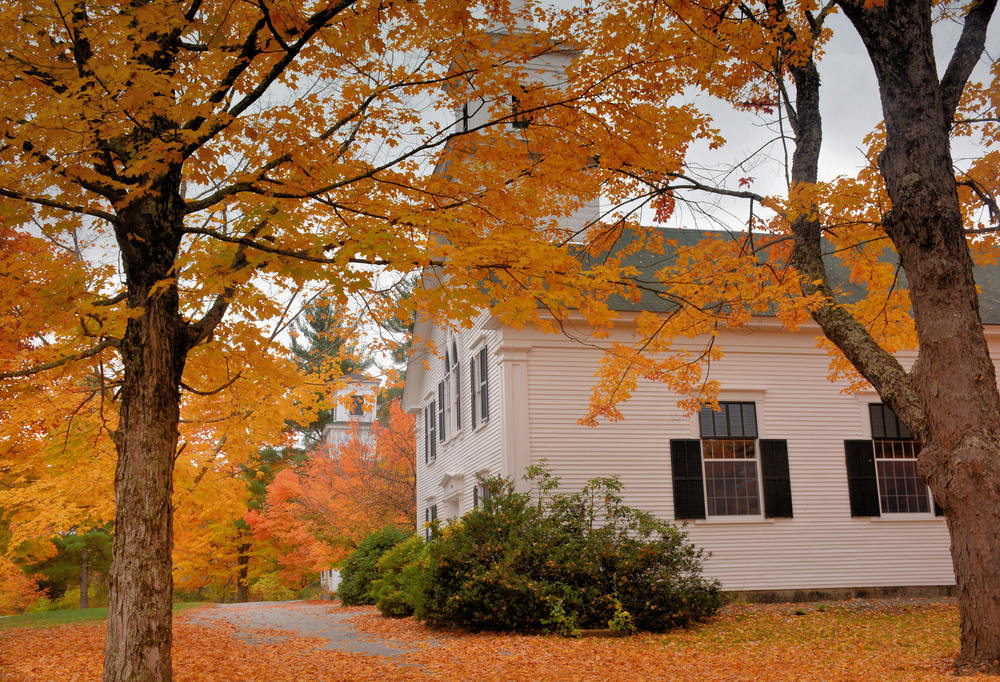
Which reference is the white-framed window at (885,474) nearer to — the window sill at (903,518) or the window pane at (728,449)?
the window sill at (903,518)

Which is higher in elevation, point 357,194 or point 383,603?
point 357,194

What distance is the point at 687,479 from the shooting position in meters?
13.4

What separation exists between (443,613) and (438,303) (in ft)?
22.0

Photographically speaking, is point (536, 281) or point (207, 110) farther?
point (536, 281)

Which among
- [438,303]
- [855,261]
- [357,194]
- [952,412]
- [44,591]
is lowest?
[44,591]

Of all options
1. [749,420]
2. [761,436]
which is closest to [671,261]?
[749,420]

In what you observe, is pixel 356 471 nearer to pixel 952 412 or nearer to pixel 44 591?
pixel 44 591

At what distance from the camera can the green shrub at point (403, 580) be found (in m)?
11.3

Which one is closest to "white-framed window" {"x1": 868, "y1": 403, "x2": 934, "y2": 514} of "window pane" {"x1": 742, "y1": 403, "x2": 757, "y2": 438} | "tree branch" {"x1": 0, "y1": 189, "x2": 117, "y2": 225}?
"window pane" {"x1": 742, "y1": 403, "x2": 757, "y2": 438}

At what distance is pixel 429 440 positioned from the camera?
20.0 metres

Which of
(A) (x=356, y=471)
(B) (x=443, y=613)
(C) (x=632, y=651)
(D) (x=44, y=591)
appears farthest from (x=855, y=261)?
(D) (x=44, y=591)

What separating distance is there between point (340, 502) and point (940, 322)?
22.7m

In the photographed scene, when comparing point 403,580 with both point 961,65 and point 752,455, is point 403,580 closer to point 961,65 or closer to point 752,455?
point 752,455

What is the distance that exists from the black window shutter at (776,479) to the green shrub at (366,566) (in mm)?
7937
